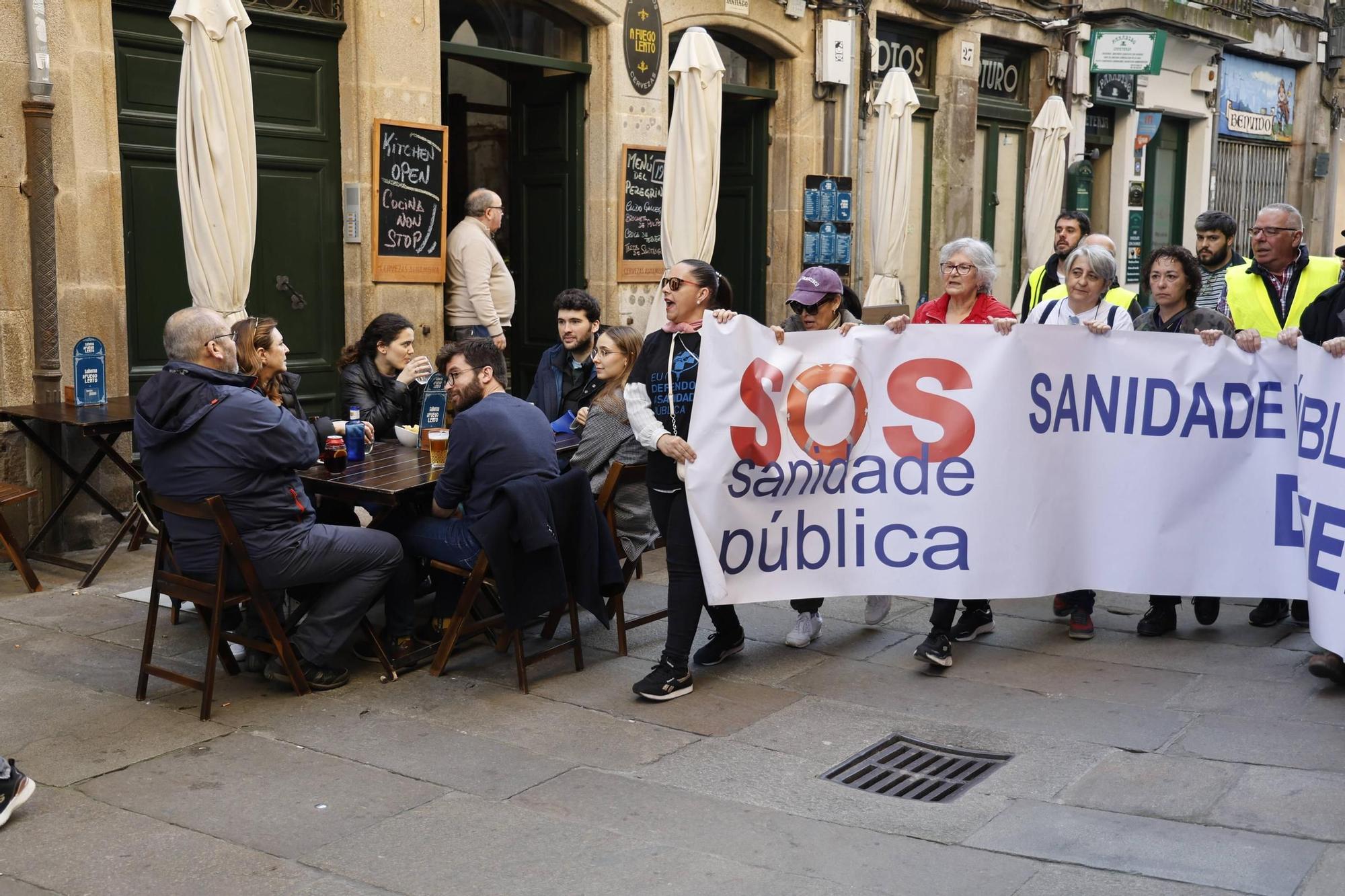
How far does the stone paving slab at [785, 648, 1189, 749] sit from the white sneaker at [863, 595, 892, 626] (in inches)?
Result: 22.7

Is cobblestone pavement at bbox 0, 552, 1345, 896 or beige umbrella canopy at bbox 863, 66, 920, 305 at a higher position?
beige umbrella canopy at bbox 863, 66, 920, 305

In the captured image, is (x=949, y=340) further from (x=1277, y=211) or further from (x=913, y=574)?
(x=1277, y=211)

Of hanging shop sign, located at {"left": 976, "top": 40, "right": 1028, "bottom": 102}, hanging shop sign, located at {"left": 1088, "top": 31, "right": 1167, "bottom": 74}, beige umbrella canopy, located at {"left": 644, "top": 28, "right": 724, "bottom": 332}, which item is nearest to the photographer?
beige umbrella canopy, located at {"left": 644, "top": 28, "right": 724, "bottom": 332}

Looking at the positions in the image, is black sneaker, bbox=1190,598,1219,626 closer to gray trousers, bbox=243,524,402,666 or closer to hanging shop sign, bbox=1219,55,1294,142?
gray trousers, bbox=243,524,402,666

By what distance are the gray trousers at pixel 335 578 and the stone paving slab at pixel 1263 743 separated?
3051 mm

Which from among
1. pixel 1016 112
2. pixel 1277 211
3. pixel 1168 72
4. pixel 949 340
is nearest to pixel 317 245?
pixel 949 340

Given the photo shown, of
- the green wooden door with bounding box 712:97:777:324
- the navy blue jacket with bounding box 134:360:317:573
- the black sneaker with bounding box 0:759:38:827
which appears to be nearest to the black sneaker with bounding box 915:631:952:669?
the navy blue jacket with bounding box 134:360:317:573

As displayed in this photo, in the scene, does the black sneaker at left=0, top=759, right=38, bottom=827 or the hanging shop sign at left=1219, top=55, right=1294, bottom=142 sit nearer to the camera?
the black sneaker at left=0, top=759, right=38, bottom=827

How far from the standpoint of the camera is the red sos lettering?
592cm

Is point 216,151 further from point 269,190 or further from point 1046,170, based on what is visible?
point 1046,170

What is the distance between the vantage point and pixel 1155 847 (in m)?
4.18

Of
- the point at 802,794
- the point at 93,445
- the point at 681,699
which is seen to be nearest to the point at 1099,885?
the point at 802,794

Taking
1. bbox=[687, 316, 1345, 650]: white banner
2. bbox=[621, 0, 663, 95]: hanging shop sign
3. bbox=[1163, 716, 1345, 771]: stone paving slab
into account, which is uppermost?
bbox=[621, 0, 663, 95]: hanging shop sign

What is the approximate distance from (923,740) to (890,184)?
8.21 m
